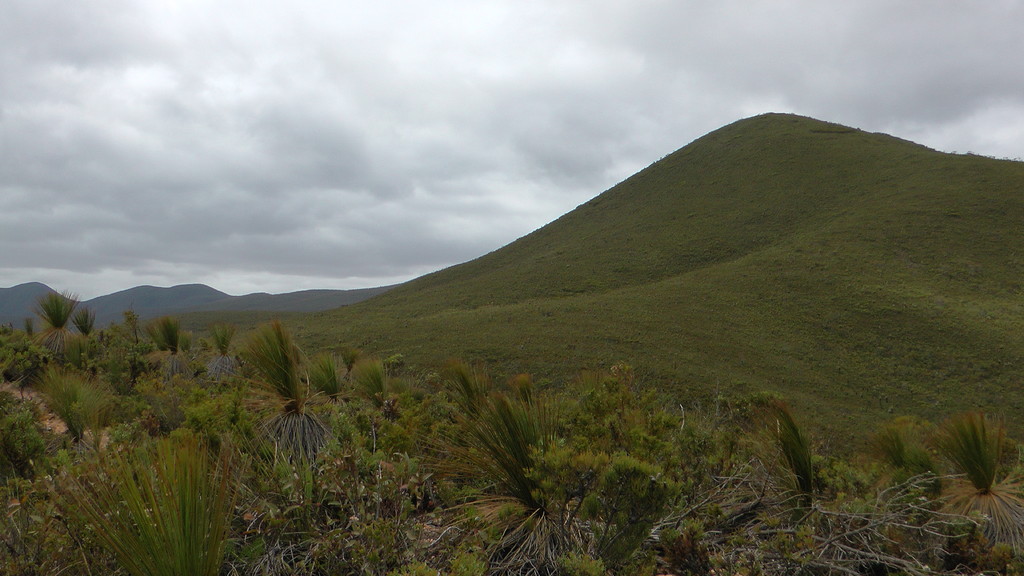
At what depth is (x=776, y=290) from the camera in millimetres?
35812

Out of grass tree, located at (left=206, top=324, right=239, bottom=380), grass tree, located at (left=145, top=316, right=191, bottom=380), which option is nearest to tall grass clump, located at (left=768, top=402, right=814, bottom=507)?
grass tree, located at (left=206, top=324, right=239, bottom=380)

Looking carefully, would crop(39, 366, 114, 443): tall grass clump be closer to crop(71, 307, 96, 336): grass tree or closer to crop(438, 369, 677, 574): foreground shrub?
crop(438, 369, 677, 574): foreground shrub

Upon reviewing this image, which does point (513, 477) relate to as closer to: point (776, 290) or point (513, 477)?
point (513, 477)

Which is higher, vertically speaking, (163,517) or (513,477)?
(163,517)

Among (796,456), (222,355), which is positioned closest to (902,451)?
(796,456)

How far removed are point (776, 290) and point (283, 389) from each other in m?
36.8

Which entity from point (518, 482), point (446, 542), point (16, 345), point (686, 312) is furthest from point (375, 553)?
point (686, 312)

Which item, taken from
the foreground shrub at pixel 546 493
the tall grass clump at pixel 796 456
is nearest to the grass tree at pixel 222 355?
the foreground shrub at pixel 546 493

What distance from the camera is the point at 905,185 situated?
2019 inches

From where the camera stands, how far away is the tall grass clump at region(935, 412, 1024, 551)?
3.35 metres

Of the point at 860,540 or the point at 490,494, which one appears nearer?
the point at 860,540

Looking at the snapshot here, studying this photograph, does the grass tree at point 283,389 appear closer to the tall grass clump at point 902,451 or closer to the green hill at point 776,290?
the tall grass clump at point 902,451

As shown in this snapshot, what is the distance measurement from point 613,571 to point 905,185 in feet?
A: 202

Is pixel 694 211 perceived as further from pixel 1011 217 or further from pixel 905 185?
pixel 1011 217
